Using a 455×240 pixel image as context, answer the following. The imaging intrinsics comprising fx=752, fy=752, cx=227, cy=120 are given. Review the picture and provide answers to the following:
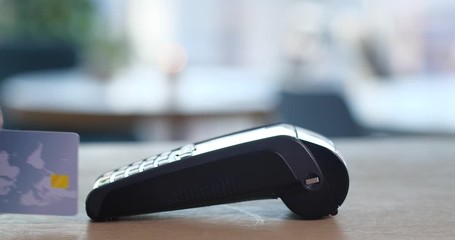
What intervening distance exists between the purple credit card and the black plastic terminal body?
0.9 inches

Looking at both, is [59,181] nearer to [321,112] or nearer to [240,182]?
[240,182]

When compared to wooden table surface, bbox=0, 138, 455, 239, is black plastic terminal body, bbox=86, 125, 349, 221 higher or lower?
higher

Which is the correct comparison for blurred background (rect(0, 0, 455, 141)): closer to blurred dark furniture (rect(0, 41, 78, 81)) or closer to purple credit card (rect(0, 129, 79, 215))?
blurred dark furniture (rect(0, 41, 78, 81))

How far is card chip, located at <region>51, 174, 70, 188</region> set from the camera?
54 cm

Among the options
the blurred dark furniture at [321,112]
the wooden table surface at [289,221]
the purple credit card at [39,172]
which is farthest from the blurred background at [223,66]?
the purple credit card at [39,172]

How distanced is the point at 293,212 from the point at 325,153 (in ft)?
0.17

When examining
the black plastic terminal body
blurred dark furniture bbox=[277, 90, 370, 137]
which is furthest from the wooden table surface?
blurred dark furniture bbox=[277, 90, 370, 137]

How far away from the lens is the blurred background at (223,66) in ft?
8.28

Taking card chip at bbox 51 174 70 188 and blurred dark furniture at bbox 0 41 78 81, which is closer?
card chip at bbox 51 174 70 188

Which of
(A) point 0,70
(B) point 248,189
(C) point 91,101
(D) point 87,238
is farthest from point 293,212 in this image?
(A) point 0,70

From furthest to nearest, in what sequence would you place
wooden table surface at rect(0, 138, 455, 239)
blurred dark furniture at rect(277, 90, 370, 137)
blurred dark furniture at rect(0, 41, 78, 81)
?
blurred dark furniture at rect(0, 41, 78, 81), blurred dark furniture at rect(277, 90, 370, 137), wooden table surface at rect(0, 138, 455, 239)

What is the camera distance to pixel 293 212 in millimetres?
565

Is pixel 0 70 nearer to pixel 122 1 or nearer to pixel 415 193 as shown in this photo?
pixel 122 1

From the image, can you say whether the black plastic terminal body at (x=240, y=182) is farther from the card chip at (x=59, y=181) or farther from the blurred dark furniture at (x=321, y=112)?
the blurred dark furniture at (x=321, y=112)
